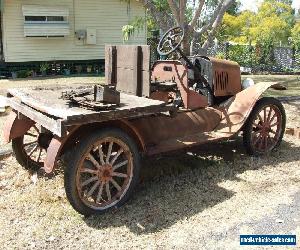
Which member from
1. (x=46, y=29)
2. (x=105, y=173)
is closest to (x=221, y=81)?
(x=105, y=173)

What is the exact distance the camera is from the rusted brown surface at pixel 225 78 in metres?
6.49

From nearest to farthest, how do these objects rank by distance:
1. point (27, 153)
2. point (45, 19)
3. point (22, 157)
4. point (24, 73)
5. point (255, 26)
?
point (22, 157) → point (27, 153) → point (24, 73) → point (45, 19) → point (255, 26)

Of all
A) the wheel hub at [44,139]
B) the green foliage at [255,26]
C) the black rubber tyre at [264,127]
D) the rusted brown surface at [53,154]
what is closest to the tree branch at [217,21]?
the black rubber tyre at [264,127]

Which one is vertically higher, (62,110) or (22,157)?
(62,110)

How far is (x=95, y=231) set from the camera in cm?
414

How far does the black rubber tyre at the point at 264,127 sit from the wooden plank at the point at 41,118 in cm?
316

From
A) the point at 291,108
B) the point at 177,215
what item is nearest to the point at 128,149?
the point at 177,215

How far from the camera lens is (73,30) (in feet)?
63.0

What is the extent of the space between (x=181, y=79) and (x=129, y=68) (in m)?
0.83

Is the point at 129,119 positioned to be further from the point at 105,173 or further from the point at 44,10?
the point at 44,10

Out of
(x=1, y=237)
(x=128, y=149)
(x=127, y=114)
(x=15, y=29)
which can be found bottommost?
(x=1, y=237)

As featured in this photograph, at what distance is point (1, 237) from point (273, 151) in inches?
169

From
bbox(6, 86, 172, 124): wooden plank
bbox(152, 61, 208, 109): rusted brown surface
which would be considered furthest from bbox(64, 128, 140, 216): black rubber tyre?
bbox(152, 61, 208, 109): rusted brown surface

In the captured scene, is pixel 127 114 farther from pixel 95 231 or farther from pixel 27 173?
pixel 27 173
